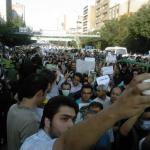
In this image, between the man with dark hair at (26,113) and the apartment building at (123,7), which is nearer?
the man with dark hair at (26,113)

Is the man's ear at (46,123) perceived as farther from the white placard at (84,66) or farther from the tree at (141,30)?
the tree at (141,30)

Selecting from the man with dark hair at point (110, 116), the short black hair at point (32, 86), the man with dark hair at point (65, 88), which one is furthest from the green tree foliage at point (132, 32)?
the man with dark hair at point (110, 116)

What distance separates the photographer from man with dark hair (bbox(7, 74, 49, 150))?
141 inches

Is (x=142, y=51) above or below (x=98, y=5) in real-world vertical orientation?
below

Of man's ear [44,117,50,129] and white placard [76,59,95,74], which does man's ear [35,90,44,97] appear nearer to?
man's ear [44,117,50,129]

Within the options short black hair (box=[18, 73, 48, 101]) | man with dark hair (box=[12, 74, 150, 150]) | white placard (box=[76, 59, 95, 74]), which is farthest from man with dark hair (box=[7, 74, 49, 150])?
white placard (box=[76, 59, 95, 74])

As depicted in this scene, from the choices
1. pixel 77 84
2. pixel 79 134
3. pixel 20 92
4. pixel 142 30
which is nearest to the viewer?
pixel 79 134

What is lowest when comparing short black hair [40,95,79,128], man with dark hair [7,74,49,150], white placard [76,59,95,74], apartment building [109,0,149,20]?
white placard [76,59,95,74]

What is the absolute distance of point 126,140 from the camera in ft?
12.6

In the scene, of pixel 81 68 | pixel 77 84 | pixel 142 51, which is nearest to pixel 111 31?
pixel 142 51

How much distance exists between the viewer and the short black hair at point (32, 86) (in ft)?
12.5

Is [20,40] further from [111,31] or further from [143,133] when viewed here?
[143,133]

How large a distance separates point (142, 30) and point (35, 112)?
178ft

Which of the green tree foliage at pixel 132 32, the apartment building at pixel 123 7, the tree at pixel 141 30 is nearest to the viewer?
the tree at pixel 141 30
